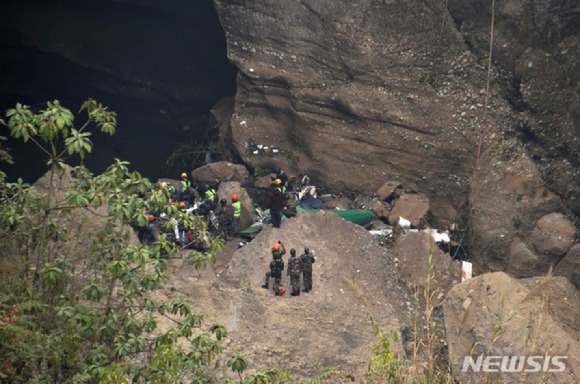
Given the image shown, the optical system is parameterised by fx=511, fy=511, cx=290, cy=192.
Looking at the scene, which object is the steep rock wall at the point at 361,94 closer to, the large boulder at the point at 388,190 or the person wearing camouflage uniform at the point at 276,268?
the large boulder at the point at 388,190

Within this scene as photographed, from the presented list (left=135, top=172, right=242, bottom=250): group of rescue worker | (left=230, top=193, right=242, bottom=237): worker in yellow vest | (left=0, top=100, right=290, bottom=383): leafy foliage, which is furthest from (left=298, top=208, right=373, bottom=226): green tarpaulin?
(left=0, top=100, right=290, bottom=383): leafy foliage

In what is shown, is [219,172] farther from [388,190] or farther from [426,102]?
[426,102]

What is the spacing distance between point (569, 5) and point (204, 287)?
34.8ft

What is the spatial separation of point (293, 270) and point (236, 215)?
3.63 meters

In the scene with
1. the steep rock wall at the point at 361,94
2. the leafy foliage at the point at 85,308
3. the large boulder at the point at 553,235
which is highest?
the steep rock wall at the point at 361,94

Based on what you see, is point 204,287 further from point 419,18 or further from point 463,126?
point 419,18

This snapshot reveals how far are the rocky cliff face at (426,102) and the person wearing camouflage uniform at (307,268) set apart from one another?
504 cm

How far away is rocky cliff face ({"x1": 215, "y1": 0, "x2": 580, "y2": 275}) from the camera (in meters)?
12.2

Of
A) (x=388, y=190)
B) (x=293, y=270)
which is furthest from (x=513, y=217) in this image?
(x=293, y=270)

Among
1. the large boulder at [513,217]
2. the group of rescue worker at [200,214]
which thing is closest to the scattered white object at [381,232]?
the large boulder at [513,217]

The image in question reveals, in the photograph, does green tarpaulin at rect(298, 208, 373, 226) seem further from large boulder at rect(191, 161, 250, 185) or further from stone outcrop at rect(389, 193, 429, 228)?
large boulder at rect(191, 161, 250, 185)

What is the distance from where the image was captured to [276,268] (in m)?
9.45

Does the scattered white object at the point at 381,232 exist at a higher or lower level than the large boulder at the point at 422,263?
higher

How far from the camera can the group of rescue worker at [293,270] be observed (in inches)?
372
